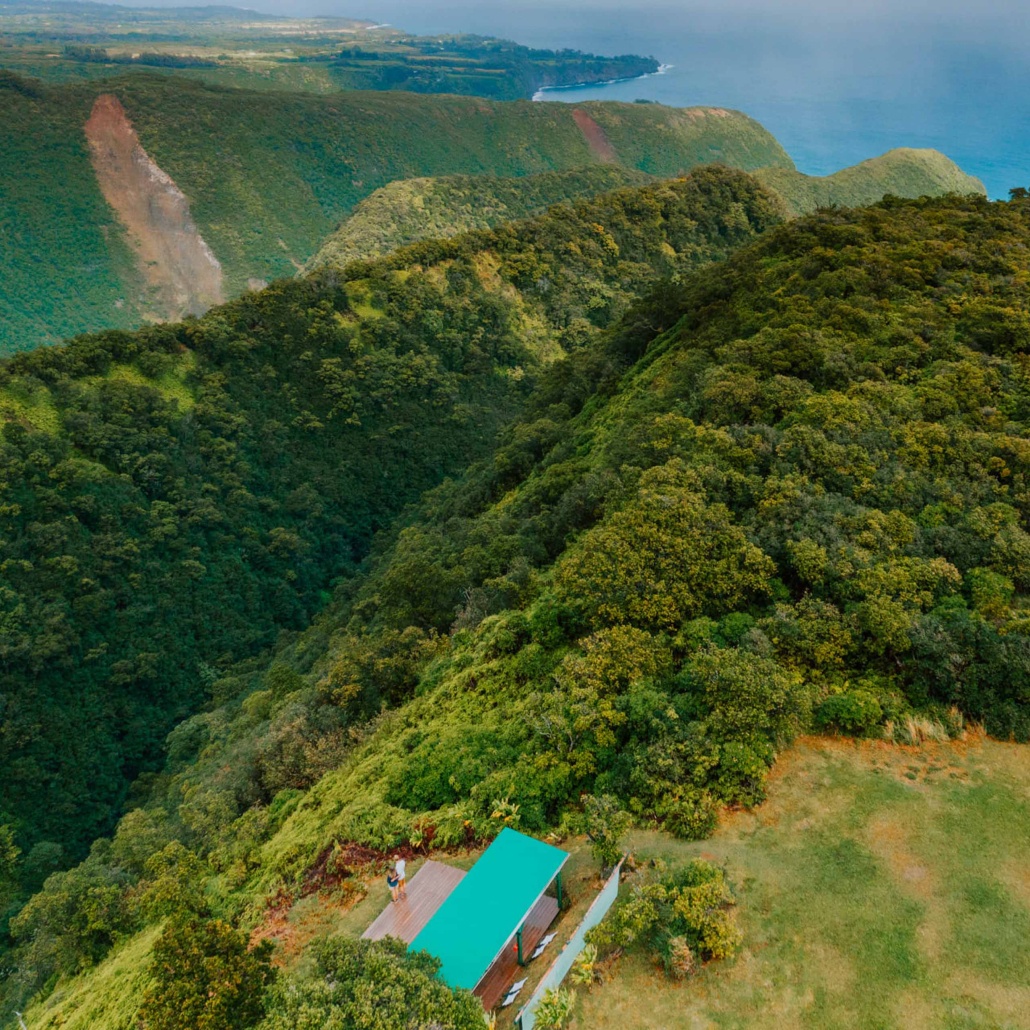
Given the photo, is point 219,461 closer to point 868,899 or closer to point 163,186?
point 868,899

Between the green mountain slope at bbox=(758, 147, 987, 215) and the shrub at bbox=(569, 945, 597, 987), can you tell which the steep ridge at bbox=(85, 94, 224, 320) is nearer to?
the green mountain slope at bbox=(758, 147, 987, 215)

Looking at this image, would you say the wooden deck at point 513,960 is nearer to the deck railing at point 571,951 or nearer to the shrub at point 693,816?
the deck railing at point 571,951

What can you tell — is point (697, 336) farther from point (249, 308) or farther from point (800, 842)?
point (249, 308)

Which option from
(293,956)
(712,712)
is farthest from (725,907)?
(293,956)

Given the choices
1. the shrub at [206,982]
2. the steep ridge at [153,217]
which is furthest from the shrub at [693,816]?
the steep ridge at [153,217]

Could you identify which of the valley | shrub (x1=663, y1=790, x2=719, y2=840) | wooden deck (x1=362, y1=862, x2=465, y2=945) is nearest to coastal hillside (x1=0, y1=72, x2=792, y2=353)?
the valley
